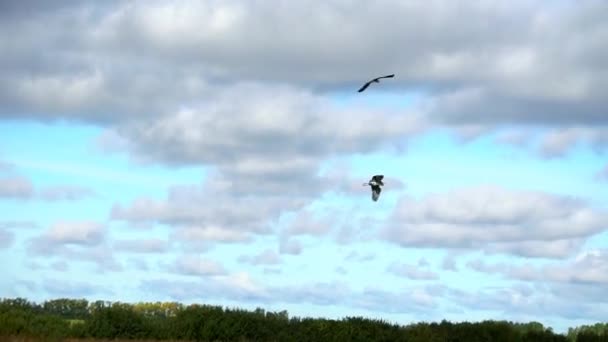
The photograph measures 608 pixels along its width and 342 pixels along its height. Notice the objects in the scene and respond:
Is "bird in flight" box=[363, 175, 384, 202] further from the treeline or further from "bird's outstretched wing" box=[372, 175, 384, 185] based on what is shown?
the treeline

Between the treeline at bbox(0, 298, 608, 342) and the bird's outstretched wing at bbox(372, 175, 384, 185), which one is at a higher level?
the bird's outstretched wing at bbox(372, 175, 384, 185)

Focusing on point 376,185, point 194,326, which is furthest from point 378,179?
point 194,326

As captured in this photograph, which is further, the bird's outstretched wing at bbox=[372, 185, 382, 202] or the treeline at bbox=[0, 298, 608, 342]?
the treeline at bbox=[0, 298, 608, 342]

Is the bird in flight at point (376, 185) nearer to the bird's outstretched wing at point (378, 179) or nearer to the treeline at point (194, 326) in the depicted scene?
the bird's outstretched wing at point (378, 179)

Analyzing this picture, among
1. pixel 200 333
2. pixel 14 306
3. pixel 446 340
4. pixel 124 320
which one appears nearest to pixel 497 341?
pixel 446 340

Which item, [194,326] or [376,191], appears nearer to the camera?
[376,191]

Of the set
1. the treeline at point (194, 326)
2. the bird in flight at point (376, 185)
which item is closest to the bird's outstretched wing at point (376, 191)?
the bird in flight at point (376, 185)

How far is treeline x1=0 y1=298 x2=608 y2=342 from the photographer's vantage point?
43.0 meters

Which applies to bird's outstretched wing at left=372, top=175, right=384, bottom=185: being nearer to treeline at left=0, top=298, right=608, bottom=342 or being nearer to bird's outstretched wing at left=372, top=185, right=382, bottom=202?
bird's outstretched wing at left=372, top=185, right=382, bottom=202

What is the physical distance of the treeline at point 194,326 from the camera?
43.0 m

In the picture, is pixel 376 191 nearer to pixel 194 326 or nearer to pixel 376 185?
pixel 376 185

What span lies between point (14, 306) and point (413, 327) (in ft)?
68.4

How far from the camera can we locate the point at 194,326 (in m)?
46.5

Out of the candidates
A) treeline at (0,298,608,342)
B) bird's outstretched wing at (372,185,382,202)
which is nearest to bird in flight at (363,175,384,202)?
bird's outstretched wing at (372,185,382,202)
